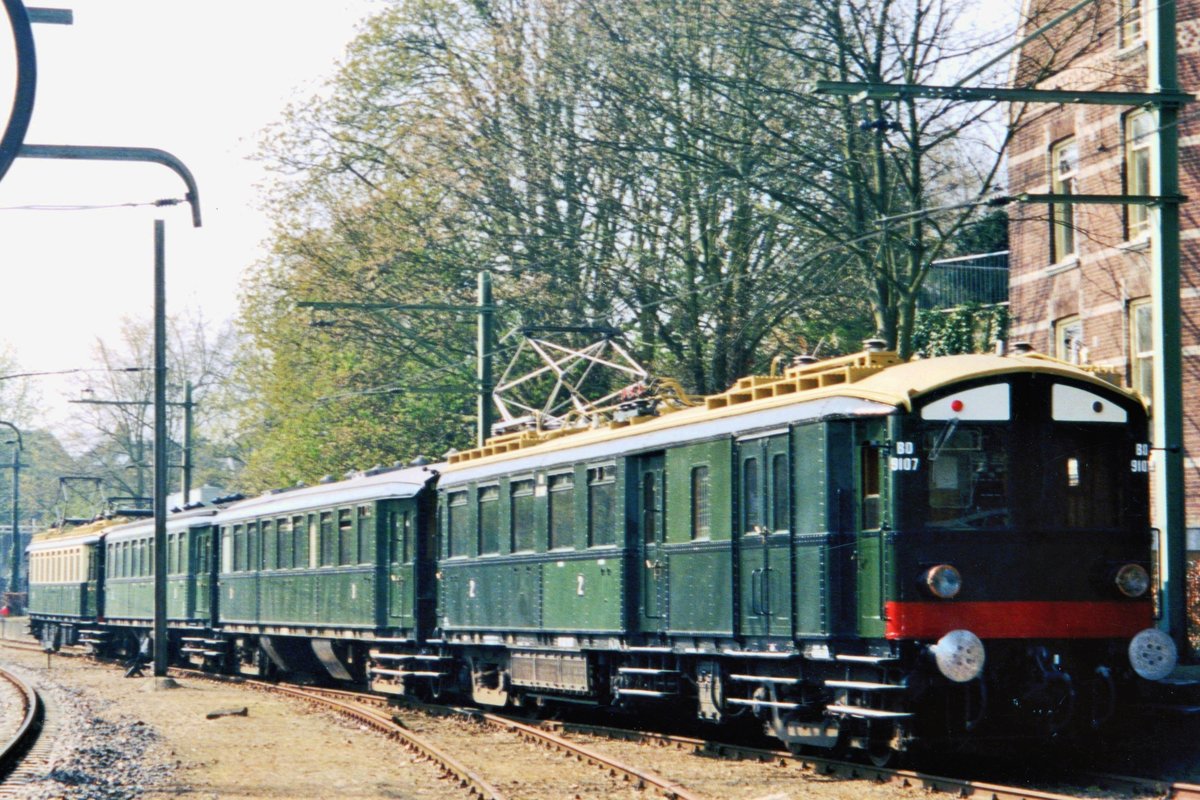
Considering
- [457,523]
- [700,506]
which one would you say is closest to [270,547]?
[457,523]

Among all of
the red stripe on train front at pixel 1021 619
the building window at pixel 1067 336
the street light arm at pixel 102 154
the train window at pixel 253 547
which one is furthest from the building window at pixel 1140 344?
the street light arm at pixel 102 154

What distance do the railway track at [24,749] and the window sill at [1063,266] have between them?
697 inches

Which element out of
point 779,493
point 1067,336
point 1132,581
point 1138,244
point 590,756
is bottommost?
point 590,756

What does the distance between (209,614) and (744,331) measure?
11.5m

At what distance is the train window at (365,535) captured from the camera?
2402 centimetres

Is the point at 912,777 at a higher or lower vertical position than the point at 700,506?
lower

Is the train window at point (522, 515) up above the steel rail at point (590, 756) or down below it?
above

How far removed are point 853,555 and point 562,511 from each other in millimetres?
5753

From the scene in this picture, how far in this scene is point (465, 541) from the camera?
21.1 meters

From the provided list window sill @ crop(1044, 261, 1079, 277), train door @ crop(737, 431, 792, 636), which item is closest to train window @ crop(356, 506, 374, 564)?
train door @ crop(737, 431, 792, 636)

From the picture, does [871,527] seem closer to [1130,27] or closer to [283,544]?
[1130,27]

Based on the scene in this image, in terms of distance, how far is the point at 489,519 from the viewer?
66.8 ft

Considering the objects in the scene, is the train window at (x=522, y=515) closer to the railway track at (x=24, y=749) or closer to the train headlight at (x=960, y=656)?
the railway track at (x=24, y=749)

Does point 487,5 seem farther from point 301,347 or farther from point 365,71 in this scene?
point 301,347
